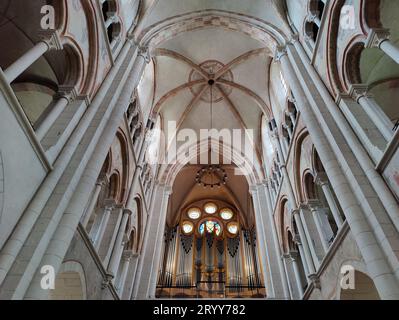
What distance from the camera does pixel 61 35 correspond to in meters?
7.45

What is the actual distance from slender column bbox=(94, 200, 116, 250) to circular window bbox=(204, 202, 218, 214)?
15782mm

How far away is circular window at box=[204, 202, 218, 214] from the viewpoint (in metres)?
26.2

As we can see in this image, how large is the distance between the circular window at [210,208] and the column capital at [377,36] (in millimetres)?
20476

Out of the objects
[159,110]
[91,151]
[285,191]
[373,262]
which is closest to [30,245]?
[91,151]

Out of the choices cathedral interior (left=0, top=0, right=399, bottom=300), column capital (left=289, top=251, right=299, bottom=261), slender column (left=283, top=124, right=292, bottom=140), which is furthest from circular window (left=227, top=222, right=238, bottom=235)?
slender column (left=283, top=124, right=292, bottom=140)

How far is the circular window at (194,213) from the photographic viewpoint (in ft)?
85.3

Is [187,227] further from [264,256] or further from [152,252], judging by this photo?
[264,256]

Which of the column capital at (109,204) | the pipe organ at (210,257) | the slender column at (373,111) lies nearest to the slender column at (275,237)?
the pipe organ at (210,257)

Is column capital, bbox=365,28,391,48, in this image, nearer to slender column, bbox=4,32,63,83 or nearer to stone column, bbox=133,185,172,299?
slender column, bbox=4,32,63,83

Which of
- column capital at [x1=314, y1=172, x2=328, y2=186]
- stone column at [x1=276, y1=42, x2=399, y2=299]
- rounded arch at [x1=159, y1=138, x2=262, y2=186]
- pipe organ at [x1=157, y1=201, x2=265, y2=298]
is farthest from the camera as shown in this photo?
pipe organ at [x1=157, y1=201, x2=265, y2=298]

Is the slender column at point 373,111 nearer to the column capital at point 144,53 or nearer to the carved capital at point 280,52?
the carved capital at point 280,52

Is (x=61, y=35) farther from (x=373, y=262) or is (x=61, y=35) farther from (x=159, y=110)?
(x=159, y=110)

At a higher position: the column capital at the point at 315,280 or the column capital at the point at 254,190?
the column capital at the point at 254,190

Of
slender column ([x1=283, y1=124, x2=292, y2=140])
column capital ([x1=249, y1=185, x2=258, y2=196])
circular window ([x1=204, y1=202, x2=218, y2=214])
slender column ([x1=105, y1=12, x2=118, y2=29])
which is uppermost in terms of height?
circular window ([x1=204, y1=202, x2=218, y2=214])
